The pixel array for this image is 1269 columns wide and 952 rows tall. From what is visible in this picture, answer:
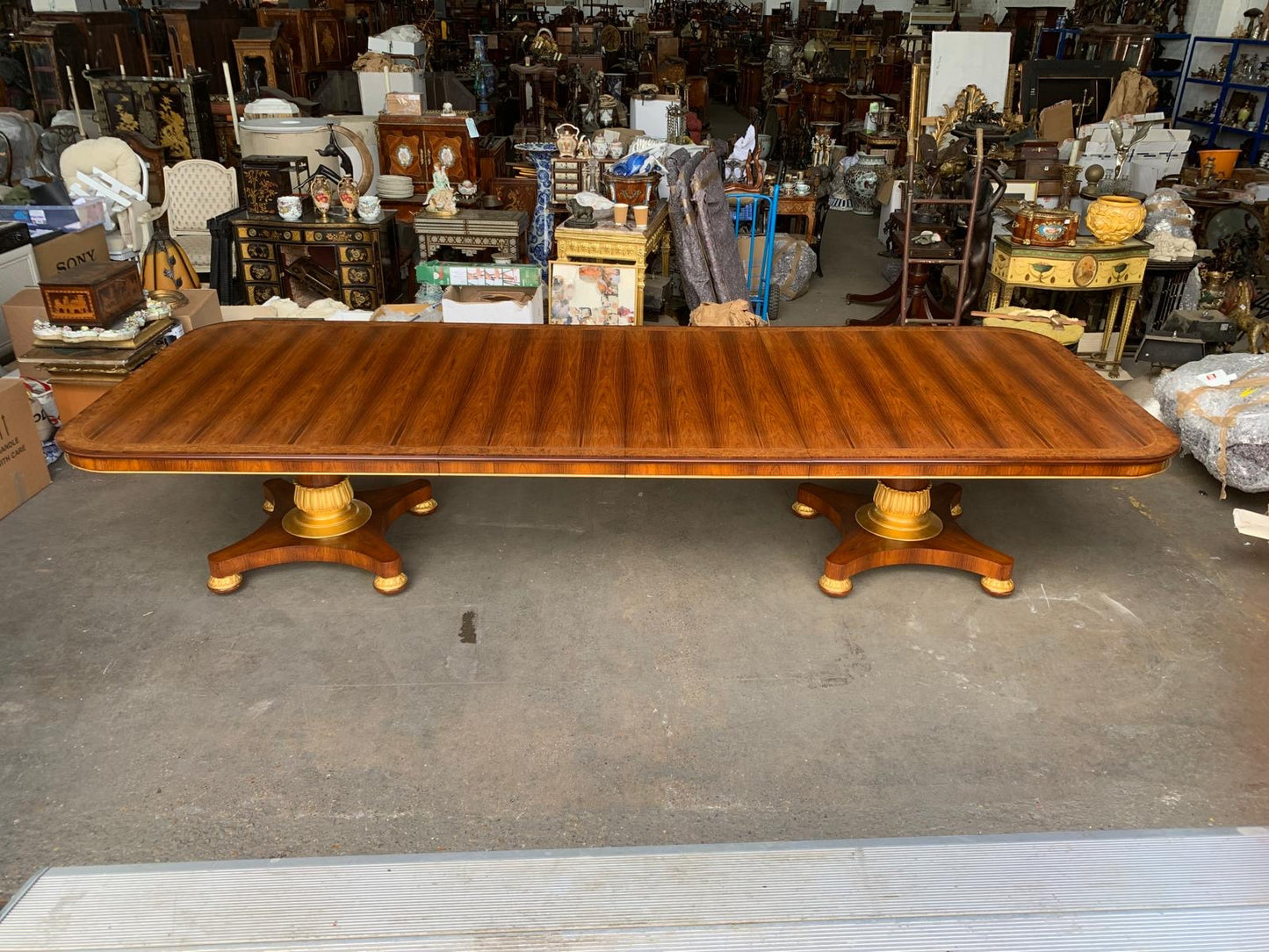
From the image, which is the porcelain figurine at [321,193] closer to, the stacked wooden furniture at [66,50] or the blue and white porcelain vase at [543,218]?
the blue and white porcelain vase at [543,218]

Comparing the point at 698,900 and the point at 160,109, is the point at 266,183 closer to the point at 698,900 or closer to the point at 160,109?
the point at 160,109

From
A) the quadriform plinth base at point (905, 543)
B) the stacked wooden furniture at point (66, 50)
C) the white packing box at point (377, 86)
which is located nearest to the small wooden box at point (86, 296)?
the quadriform plinth base at point (905, 543)

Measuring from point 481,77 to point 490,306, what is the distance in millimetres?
5415

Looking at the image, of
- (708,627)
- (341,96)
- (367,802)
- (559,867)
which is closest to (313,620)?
(367,802)

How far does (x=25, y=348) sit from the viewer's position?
13.6 ft

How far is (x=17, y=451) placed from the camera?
11.4ft

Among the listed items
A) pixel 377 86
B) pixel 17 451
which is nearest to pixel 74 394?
pixel 17 451

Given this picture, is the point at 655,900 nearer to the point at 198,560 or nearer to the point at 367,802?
the point at 367,802

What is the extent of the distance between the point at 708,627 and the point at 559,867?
4.87ft

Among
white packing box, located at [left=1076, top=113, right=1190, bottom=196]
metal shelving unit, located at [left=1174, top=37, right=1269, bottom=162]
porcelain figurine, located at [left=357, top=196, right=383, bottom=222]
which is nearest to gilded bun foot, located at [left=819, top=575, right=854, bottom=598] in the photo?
porcelain figurine, located at [left=357, top=196, right=383, bottom=222]

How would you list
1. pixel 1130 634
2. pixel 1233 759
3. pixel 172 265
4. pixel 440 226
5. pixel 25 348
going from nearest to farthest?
pixel 1233 759, pixel 1130 634, pixel 25 348, pixel 172 265, pixel 440 226

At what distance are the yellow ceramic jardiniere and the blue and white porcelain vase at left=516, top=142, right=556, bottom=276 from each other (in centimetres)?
294

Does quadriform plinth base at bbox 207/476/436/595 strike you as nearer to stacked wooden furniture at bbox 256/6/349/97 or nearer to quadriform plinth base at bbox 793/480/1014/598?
quadriform plinth base at bbox 793/480/1014/598

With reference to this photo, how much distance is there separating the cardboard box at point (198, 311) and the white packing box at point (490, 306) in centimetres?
104
